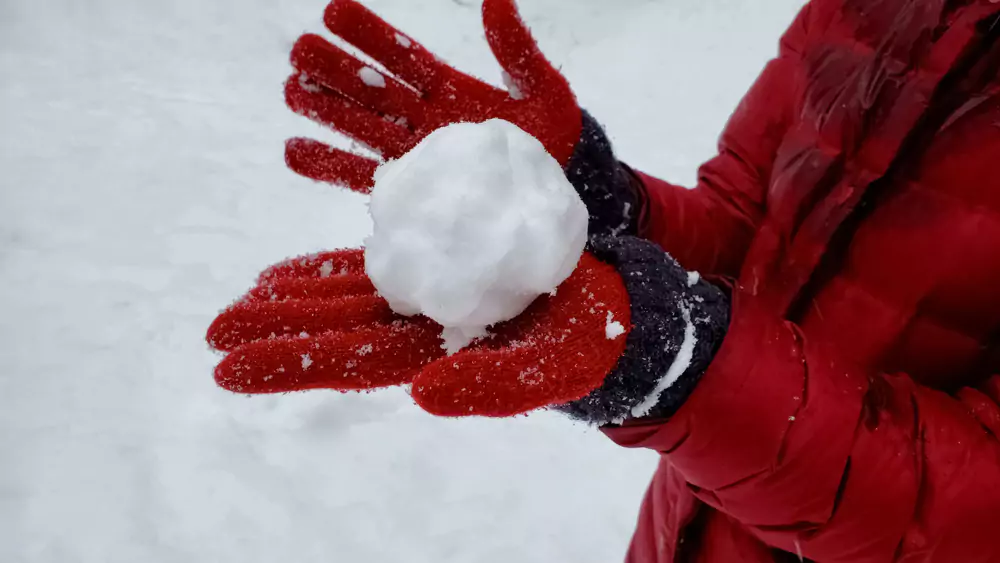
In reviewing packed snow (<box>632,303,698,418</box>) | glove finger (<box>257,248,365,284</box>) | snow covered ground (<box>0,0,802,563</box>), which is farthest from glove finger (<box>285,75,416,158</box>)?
snow covered ground (<box>0,0,802,563</box>)

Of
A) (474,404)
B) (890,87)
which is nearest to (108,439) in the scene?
(474,404)

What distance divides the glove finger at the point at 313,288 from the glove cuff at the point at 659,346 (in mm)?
271

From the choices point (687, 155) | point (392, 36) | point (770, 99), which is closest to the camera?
point (392, 36)

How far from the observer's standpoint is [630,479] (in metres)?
1.69

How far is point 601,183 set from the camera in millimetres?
848

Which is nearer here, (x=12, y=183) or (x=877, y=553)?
(x=877, y=553)

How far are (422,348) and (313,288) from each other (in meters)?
0.15

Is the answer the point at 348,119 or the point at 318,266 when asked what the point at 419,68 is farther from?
the point at 318,266

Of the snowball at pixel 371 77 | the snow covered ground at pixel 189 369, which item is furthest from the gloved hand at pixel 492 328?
the snow covered ground at pixel 189 369

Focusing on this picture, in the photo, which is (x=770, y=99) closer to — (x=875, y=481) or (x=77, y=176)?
(x=875, y=481)

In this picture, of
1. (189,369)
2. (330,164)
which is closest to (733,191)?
(330,164)

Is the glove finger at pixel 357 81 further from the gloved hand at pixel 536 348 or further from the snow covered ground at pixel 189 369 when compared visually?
the snow covered ground at pixel 189 369

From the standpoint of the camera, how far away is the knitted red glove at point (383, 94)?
0.76m

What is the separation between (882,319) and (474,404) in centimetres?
47
